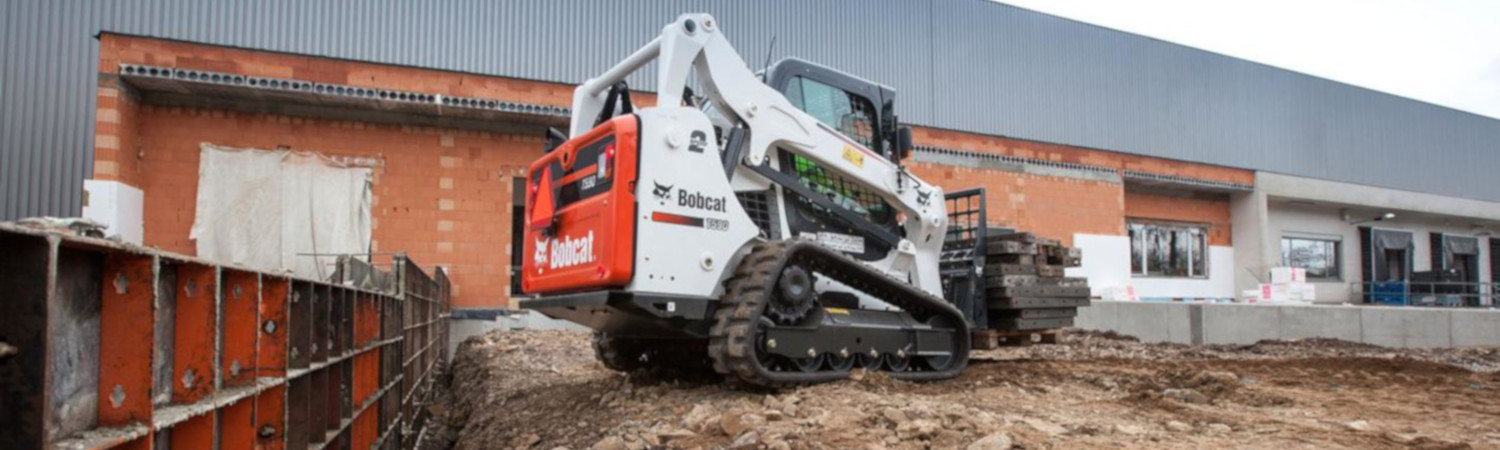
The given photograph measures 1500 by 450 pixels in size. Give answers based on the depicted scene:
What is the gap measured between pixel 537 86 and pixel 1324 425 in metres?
14.1

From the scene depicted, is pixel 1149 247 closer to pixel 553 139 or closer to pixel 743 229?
pixel 553 139

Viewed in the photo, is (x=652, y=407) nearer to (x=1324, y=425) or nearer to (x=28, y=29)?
(x=1324, y=425)

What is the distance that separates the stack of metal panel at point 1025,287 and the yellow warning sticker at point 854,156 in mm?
2037

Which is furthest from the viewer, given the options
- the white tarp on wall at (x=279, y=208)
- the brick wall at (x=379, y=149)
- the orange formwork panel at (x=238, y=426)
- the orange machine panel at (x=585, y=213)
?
the white tarp on wall at (x=279, y=208)

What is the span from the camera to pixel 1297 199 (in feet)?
95.8

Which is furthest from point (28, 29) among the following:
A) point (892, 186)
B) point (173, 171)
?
point (892, 186)

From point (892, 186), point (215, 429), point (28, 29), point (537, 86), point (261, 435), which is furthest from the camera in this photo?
point (537, 86)

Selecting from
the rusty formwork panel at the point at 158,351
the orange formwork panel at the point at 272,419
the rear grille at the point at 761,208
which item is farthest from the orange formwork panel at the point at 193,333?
the rear grille at the point at 761,208

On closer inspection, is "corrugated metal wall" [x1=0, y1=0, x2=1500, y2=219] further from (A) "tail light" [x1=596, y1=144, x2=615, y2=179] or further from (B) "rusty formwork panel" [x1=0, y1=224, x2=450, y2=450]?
(B) "rusty formwork panel" [x1=0, y1=224, x2=450, y2=450]

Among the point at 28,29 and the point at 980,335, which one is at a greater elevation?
the point at 28,29

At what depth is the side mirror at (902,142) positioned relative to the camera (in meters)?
8.71

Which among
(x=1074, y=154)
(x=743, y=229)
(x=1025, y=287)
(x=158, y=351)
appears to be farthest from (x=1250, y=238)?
(x=158, y=351)

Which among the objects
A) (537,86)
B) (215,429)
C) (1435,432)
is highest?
(537,86)

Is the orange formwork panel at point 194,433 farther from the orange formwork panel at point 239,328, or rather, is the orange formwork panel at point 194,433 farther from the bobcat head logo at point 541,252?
the bobcat head logo at point 541,252
